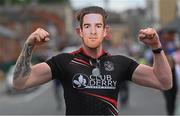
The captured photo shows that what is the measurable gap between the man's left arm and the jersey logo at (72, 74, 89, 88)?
386 millimetres

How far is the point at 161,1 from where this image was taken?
3781cm

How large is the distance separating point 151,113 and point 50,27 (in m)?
53.6

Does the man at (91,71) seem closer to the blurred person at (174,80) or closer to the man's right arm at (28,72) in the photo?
the man's right arm at (28,72)

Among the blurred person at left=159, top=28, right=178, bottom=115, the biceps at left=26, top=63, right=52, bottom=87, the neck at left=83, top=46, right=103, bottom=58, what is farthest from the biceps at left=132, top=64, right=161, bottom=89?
the blurred person at left=159, top=28, right=178, bottom=115

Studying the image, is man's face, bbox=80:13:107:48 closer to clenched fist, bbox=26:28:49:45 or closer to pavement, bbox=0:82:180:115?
clenched fist, bbox=26:28:49:45

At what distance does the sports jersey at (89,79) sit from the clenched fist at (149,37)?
31 cm

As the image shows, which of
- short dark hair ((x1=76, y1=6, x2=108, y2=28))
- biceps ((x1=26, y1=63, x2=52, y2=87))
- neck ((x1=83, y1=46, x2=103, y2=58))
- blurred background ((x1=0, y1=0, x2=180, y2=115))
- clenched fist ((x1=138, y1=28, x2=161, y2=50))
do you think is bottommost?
blurred background ((x1=0, y1=0, x2=180, y2=115))

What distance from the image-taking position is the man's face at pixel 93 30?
4.10 meters

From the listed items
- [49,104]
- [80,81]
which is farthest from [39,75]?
[49,104]

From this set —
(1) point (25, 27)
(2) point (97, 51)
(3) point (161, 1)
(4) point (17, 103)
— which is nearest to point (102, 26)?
(2) point (97, 51)

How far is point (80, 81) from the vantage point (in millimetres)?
4105

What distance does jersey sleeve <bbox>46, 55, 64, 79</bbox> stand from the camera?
4.20 metres

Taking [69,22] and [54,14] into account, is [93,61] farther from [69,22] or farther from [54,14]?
[69,22]

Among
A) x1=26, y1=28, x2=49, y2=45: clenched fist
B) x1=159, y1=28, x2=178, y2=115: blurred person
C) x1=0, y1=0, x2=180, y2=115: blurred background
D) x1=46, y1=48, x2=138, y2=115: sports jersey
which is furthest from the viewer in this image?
x1=0, y1=0, x2=180, y2=115: blurred background
